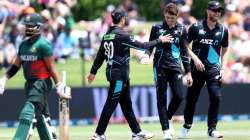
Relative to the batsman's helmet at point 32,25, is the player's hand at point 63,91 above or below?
below

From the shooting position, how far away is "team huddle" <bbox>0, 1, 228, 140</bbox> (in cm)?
1238

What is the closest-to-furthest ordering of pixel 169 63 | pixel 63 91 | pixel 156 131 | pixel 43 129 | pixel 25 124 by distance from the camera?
1. pixel 25 124
2. pixel 63 91
3. pixel 43 129
4. pixel 169 63
5. pixel 156 131

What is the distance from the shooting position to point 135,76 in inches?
928

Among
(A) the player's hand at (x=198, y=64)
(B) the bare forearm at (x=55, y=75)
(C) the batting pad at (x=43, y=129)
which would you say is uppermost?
(B) the bare forearm at (x=55, y=75)

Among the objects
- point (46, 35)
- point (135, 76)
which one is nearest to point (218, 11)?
point (135, 76)

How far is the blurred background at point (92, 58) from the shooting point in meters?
21.0

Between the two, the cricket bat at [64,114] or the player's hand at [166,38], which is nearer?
the cricket bat at [64,114]

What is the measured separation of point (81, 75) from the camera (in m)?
22.5

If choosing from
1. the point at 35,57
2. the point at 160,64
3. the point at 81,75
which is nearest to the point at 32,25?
the point at 35,57

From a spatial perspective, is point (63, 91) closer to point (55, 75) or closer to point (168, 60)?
point (55, 75)

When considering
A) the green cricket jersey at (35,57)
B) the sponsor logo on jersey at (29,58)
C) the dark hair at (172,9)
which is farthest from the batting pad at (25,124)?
the dark hair at (172,9)

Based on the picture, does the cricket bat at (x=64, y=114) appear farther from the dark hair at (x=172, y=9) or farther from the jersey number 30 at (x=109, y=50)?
the dark hair at (x=172, y=9)

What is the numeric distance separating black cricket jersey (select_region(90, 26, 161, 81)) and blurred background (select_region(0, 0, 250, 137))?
480 cm

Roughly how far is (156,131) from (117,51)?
13.3 feet
